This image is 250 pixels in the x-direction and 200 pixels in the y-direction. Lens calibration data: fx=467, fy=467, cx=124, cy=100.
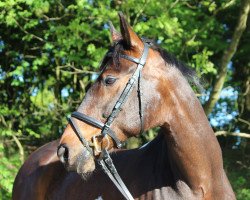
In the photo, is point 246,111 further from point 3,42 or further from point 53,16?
point 3,42

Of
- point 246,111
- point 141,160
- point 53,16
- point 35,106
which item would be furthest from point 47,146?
point 246,111

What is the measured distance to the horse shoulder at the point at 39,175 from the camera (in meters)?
4.34

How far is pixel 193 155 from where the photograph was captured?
2.97m

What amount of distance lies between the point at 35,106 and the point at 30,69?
80cm

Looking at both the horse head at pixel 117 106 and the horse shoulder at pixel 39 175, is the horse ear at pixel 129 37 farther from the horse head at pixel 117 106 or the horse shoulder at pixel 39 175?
the horse shoulder at pixel 39 175

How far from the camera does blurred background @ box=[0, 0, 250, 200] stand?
23.4ft

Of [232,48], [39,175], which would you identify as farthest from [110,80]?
[232,48]

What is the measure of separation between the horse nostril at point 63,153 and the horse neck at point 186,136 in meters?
0.65

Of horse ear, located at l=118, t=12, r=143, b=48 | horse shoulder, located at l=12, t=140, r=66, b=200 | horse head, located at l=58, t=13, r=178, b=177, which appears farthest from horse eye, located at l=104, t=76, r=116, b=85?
horse shoulder, located at l=12, t=140, r=66, b=200

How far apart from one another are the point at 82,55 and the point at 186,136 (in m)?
5.17

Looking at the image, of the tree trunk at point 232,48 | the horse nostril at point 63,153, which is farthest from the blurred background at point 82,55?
the horse nostril at point 63,153

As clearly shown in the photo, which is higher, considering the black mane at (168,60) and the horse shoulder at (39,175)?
the black mane at (168,60)

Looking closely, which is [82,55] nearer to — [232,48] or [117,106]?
[232,48]

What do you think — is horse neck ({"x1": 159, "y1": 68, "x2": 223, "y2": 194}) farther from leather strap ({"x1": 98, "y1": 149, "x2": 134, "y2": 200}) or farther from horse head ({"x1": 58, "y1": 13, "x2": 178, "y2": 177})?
leather strap ({"x1": 98, "y1": 149, "x2": 134, "y2": 200})
